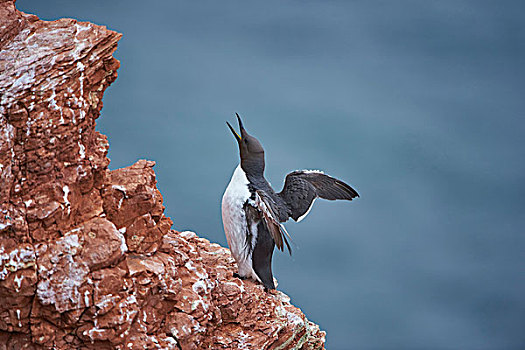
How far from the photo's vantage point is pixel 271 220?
534cm

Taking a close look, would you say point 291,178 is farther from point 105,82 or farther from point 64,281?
point 64,281

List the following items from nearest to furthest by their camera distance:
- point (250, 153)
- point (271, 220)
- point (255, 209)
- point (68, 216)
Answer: point (68, 216), point (271, 220), point (255, 209), point (250, 153)

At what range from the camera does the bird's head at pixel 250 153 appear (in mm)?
5816

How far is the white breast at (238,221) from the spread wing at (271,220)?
0.12m

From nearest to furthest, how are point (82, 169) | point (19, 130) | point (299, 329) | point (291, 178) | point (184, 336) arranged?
point (19, 130) < point (82, 169) < point (184, 336) < point (299, 329) < point (291, 178)

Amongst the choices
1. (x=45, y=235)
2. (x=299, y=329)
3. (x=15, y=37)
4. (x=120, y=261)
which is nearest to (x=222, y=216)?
(x=299, y=329)

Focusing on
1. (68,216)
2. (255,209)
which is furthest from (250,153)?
(68,216)

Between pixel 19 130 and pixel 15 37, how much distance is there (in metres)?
0.67

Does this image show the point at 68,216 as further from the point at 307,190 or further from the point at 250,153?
the point at 307,190

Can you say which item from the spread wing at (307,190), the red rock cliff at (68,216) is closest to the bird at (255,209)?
the spread wing at (307,190)

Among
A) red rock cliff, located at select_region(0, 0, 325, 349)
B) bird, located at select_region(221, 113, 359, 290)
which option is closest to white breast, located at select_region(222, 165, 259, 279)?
bird, located at select_region(221, 113, 359, 290)

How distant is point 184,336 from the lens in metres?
4.59

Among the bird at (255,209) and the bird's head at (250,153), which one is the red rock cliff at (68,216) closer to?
the bird at (255,209)

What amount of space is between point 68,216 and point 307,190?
2.56 meters
